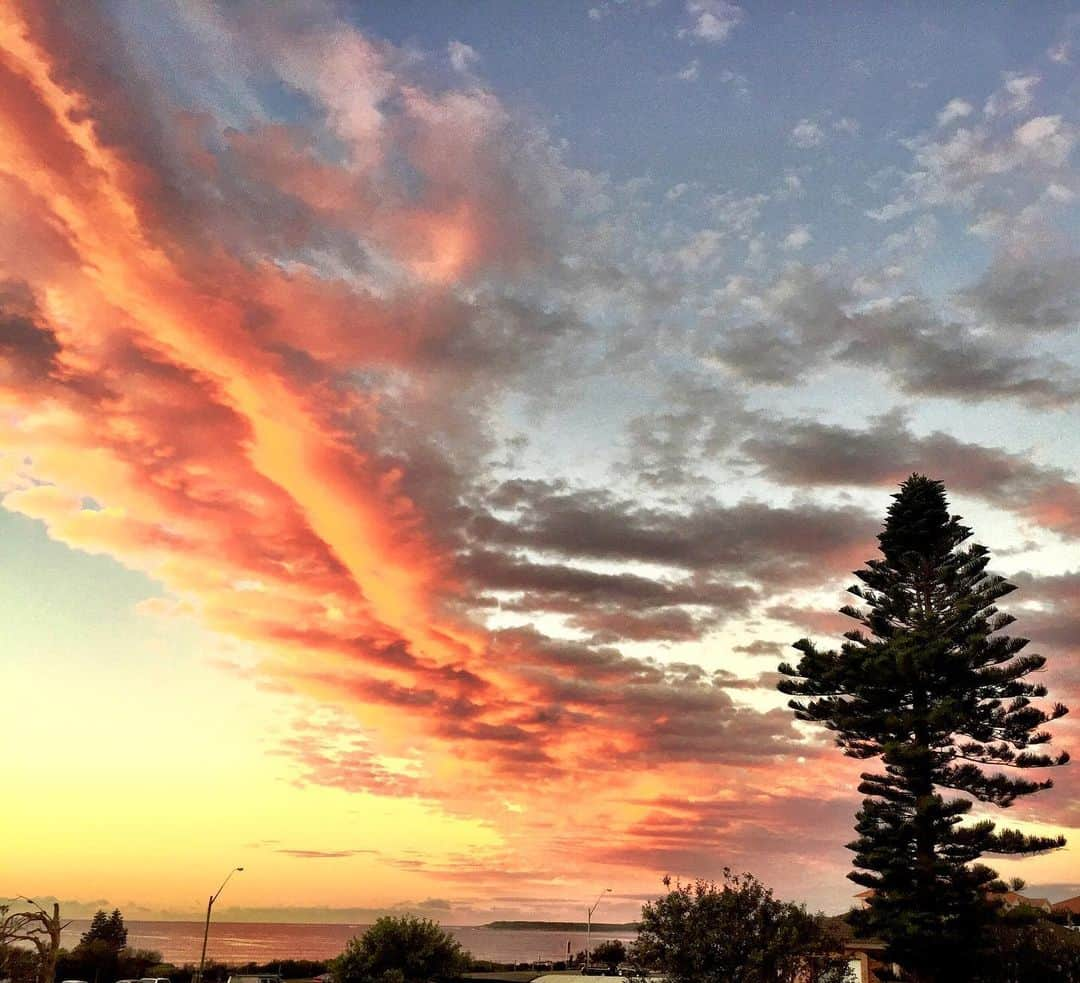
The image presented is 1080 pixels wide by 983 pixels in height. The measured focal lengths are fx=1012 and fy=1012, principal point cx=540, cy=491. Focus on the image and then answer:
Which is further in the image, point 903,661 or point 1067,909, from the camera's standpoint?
point 1067,909

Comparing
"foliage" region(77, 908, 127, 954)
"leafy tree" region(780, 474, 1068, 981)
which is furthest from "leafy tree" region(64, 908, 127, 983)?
"leafy tree" region(780, 474, 1068, 981)

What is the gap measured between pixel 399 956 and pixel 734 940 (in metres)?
23.1

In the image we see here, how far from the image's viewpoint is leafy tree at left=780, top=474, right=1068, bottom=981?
41.8 meters

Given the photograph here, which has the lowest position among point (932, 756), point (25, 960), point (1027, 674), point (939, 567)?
point (25, 960)

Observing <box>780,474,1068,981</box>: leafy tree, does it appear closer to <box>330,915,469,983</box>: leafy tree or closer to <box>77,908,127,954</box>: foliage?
<box>330,915,469,983</box>: leafy tree

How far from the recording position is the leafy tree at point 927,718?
137 ft

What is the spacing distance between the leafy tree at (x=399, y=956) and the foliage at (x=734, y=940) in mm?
19177

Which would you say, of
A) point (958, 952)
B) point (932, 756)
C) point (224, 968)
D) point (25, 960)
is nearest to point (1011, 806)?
point (932, 756)

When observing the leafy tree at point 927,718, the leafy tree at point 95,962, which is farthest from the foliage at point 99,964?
the leafy tree at point 927,718

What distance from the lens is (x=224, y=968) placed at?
82.0 meters

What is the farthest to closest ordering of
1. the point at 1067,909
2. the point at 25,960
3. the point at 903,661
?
the point at 1067,909 < the point at 903,661 < the point at 25,960

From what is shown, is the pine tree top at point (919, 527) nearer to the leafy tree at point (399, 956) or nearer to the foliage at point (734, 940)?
the foliage at point (734, 940)

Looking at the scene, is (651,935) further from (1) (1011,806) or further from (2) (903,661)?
(1) (1011,806)

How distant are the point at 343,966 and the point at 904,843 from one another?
1022 inches
